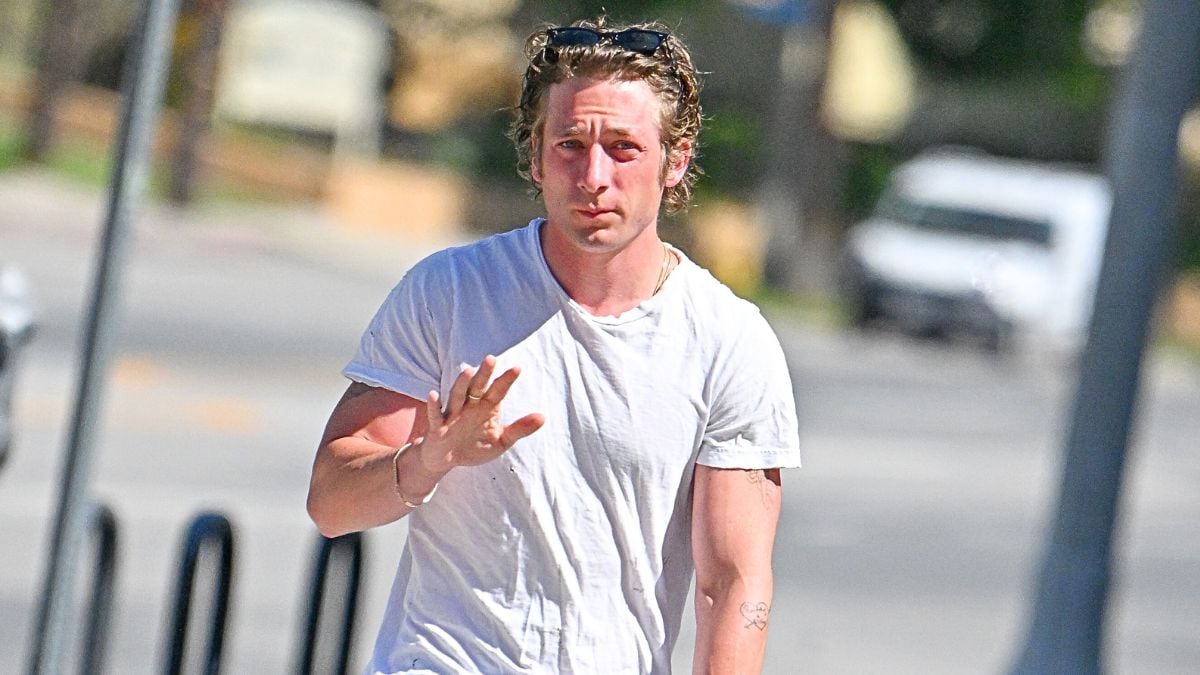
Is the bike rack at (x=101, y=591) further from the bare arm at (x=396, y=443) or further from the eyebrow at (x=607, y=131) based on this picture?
the eyebrow at (x=607, y=131)

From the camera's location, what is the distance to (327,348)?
59.9 ft

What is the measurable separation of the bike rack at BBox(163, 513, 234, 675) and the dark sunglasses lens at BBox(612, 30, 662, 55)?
7.82ft

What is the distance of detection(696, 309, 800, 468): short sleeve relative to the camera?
3186 mm

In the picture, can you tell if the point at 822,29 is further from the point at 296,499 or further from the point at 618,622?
the point at 618,622

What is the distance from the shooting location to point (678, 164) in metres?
3.22

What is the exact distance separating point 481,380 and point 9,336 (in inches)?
100

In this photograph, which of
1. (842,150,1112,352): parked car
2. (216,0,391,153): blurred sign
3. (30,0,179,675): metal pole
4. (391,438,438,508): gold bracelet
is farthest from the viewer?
(216,0,391,153): blurred sign

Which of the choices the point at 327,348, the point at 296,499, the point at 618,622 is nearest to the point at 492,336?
the point at 618,622

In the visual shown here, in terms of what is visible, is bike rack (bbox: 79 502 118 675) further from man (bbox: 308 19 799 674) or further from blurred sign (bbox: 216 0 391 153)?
blurred sign (bbox: 216 0 391 153)

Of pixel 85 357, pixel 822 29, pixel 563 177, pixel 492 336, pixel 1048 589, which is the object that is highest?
pixel 822 29

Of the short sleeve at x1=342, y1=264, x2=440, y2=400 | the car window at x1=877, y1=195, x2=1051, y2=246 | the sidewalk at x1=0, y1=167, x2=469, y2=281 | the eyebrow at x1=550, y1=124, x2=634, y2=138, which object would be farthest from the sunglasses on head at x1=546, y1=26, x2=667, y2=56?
the car window at x1=877, y1=195, x2=1051, y2=246

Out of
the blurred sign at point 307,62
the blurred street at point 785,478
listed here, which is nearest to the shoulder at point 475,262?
the blurred street at point 785,478

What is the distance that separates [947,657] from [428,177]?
919 inches

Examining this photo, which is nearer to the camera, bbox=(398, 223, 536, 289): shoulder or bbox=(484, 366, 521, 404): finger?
bbox=(484, 366, 521, 404): finger
